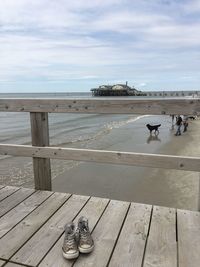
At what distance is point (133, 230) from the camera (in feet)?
8.50

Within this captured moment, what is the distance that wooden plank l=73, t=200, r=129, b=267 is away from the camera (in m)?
2.17

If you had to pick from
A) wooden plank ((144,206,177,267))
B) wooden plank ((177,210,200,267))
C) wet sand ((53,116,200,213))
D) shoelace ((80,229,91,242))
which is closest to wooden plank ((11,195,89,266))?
shoelace ((80,229,91,242))

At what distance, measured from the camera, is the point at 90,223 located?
108 inches

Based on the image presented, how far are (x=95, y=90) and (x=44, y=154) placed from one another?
290 ft

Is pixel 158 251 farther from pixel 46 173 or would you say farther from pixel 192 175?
pixel 192 175

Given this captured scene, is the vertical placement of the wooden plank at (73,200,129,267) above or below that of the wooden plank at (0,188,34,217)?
below

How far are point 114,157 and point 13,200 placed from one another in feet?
4.35

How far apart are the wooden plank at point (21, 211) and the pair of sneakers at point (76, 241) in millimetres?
648

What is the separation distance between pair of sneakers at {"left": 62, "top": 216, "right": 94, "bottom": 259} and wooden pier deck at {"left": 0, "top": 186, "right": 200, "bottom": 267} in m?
0.05

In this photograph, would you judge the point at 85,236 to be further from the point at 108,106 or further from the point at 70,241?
the point at 108,106

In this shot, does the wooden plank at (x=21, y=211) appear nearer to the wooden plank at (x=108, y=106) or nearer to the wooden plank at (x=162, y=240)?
the wooden plank at (x=108, y=106)

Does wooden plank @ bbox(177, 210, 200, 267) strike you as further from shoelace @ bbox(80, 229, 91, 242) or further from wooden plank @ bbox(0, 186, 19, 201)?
wooden plank @ bbox(0, 186, 19, 201)

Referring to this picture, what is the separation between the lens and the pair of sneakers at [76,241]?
2202mm

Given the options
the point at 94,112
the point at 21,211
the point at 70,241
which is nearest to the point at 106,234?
the point at 70,241
